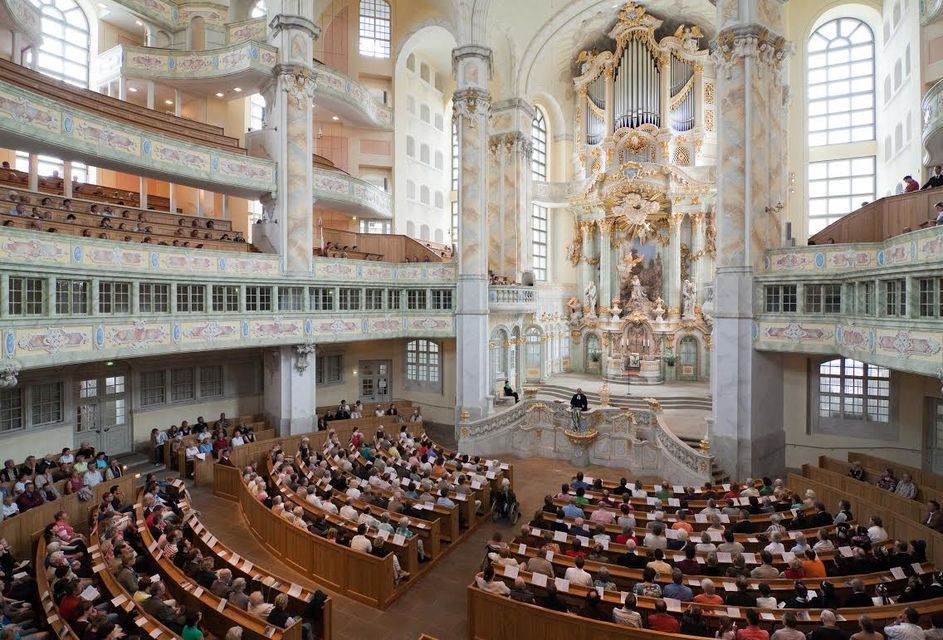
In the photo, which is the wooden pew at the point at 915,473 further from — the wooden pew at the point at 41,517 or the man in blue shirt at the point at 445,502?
the wooden pew at the point at 41,517

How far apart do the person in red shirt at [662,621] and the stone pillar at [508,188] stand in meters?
19.7

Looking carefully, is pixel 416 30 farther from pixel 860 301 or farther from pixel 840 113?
pixel 860 301

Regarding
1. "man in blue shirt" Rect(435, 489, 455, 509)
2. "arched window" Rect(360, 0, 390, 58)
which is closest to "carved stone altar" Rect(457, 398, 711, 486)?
"man in blue shirt" Rect(435, 489, 455, 509)

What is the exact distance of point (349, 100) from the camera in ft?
75.3

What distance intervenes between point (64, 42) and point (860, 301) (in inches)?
1123

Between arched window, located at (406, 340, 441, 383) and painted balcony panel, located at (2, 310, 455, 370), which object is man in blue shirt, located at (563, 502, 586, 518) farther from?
arched window, located at (406, 340, 441, 383)

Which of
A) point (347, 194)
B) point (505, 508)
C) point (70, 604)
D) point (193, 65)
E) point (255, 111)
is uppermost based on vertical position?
point (193, 65)

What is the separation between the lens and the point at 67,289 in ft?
44.3

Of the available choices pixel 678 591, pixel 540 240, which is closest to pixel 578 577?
pixel 678 591

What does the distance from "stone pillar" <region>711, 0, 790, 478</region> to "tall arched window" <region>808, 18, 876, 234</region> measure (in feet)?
31.7

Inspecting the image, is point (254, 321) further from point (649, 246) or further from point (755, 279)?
point (649, 246)

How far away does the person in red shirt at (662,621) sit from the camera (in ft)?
23.1

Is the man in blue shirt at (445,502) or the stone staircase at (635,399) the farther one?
the stone staircase at (635,399)

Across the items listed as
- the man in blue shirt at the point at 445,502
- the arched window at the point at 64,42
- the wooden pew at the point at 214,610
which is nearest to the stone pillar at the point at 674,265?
the man in blue shirt at the point at 445,502
